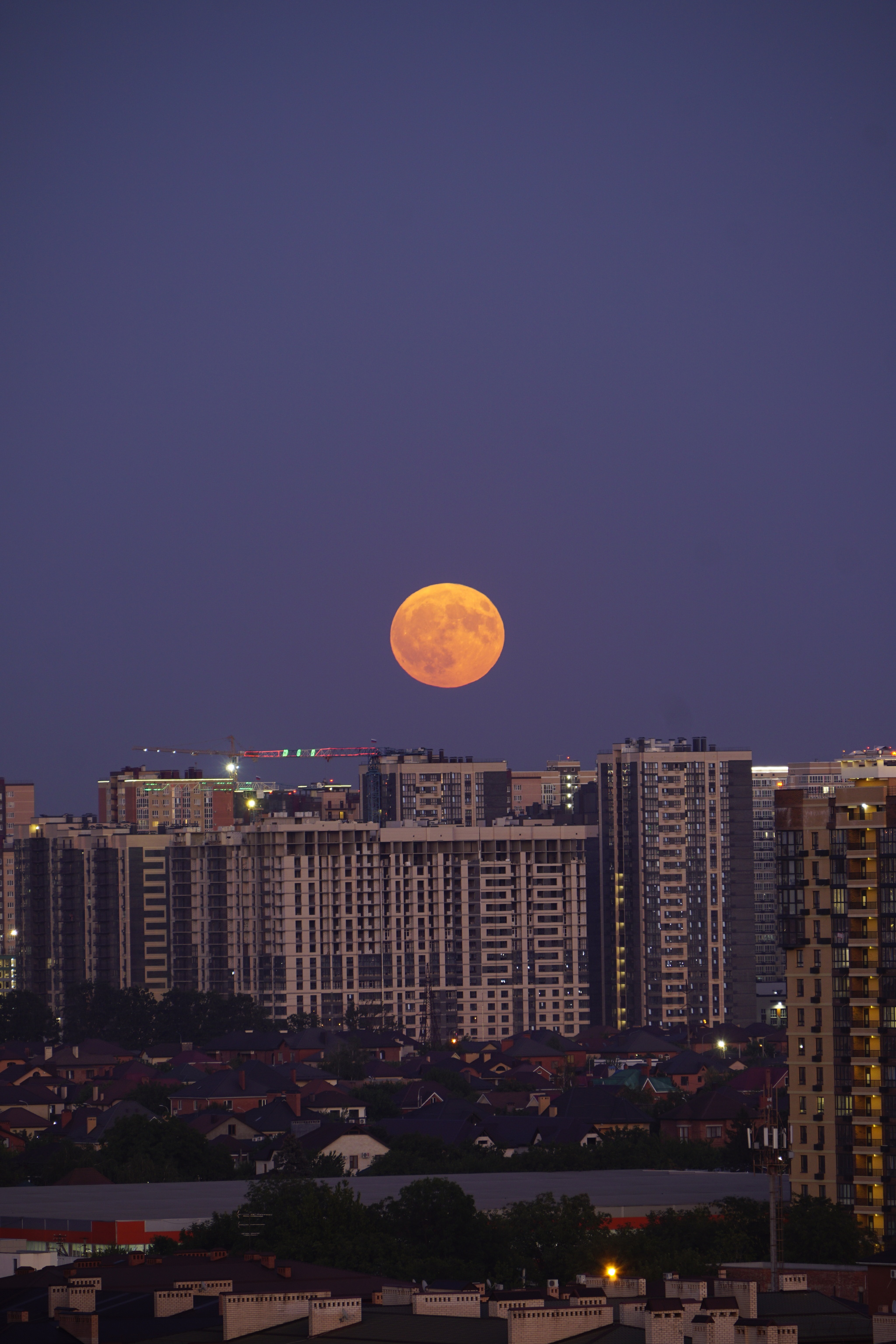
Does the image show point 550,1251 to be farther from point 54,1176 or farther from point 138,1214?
point 54,1176

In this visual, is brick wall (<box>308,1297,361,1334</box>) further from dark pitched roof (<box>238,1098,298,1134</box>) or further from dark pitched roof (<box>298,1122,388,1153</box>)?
dark pitched roof (<box>238,1098,298,1134</box>)

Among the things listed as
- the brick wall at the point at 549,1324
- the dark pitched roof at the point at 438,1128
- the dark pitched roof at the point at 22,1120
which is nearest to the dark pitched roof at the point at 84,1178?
the dark pitched roof at the point at 438,1128

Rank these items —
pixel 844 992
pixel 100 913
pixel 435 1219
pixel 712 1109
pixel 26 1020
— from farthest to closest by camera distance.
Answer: pixel 100 913 < pixel 26 1020 < pixel 712 1109 < pixel 844 992 < pixel 435 1219

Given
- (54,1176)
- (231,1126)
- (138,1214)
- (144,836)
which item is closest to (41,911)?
(144,836)

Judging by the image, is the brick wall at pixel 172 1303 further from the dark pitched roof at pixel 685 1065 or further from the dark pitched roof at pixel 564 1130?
the dark pitched roof at pixel 685 1065

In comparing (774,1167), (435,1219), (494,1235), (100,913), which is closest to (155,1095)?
(435,1219)

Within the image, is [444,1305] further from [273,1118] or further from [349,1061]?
[349,1061]
